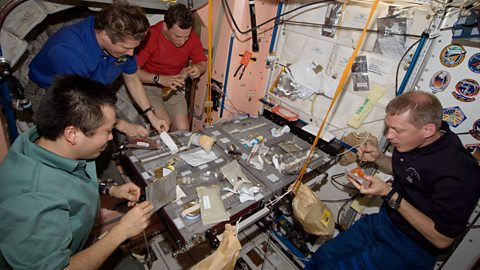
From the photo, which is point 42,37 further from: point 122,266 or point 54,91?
point 122,266

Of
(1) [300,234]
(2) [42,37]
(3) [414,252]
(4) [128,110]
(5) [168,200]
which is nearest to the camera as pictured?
(5) [168,200]

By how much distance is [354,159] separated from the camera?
85.6 inches

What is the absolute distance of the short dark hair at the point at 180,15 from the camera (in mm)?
2197

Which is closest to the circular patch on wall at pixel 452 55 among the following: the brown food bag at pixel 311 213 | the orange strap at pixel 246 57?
the brown food bag at pixel 311 213

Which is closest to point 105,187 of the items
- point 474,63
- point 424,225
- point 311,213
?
point 311,213

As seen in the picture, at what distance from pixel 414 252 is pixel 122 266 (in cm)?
181

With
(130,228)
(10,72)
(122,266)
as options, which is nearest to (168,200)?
(130,228)

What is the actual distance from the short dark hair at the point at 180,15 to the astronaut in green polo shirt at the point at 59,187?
132 cm

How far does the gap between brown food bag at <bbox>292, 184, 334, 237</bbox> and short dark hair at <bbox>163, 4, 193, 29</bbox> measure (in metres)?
1.74

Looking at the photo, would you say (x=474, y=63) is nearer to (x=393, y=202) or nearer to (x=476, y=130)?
(x=476, y=130)

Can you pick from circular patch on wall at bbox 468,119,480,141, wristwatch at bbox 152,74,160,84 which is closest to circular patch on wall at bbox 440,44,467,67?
circular patch on wall at bbox 468,119,480,141

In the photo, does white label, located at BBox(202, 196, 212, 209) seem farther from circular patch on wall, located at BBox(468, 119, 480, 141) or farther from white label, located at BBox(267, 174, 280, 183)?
circular patch on wall, located at BBox(468, 119, 480, 141)

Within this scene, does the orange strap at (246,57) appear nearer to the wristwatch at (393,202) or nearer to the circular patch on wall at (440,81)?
the circular patch on wall at (440,81)

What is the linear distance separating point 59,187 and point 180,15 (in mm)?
1768
